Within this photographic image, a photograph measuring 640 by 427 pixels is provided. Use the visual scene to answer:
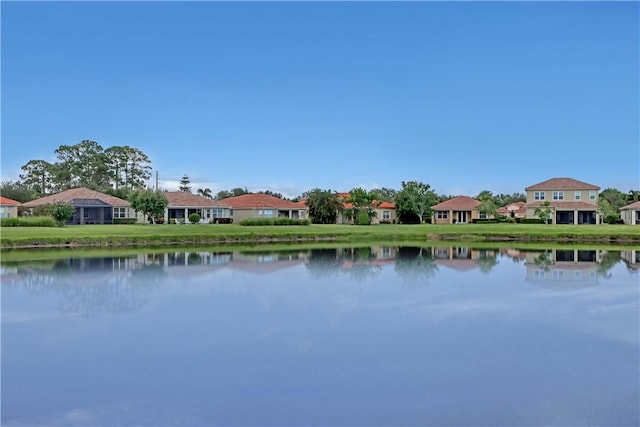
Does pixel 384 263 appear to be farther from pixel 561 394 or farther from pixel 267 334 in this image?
pixel 561 394

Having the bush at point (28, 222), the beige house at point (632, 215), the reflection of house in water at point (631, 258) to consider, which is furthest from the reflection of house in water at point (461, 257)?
the beige house at point (632, 215)

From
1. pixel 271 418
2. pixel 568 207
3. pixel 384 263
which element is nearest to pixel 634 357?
pixel 271 418

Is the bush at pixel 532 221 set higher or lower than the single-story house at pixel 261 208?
lower

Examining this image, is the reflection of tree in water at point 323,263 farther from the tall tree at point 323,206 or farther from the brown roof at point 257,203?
the tall tree at point 323,206

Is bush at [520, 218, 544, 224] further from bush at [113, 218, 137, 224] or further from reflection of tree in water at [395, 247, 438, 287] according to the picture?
bush at [113, 218, 137, 224]

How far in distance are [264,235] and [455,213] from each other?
3059 centimetres

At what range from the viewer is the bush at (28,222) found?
39625 mm

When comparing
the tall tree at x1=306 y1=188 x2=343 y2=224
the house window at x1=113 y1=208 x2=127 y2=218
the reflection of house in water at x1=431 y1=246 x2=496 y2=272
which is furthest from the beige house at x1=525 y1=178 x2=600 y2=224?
the house window at x1=113 y1=208 x2=127 y2=218

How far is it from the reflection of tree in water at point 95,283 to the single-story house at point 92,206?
27971 mm

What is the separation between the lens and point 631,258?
27156 mm

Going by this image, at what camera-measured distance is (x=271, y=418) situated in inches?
256

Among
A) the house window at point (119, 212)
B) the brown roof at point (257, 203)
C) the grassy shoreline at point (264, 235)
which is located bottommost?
the grassy shoreline at point (264, 235)

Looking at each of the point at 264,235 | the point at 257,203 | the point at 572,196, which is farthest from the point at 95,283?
the point at 572,196

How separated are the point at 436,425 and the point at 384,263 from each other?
18.1m
